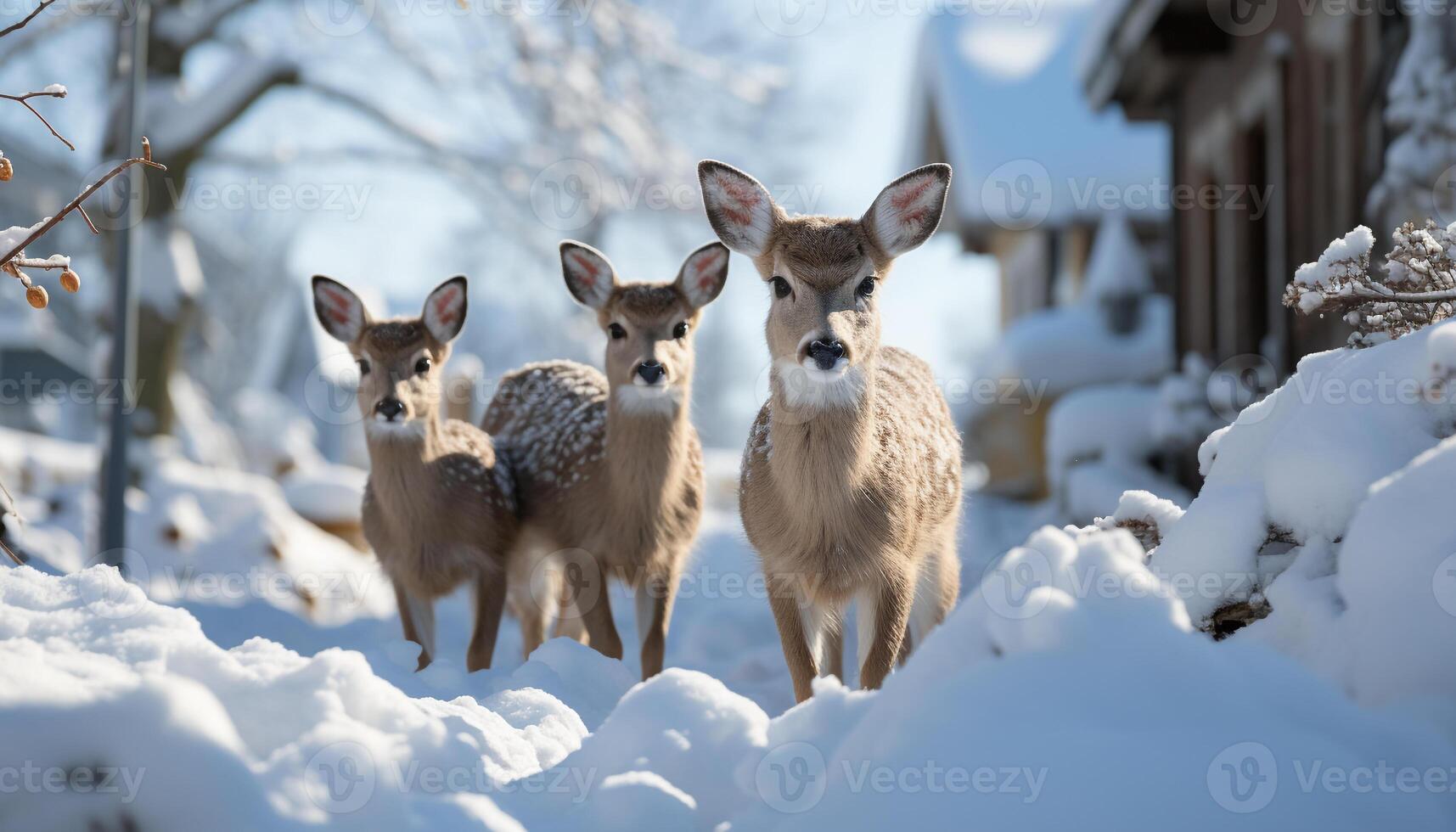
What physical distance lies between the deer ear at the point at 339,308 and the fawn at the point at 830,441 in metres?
2.27

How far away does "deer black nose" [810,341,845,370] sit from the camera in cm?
437

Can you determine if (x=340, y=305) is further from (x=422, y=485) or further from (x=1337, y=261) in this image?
(x=1337, y=261)

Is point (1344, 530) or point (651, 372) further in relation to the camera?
point (651, 372)

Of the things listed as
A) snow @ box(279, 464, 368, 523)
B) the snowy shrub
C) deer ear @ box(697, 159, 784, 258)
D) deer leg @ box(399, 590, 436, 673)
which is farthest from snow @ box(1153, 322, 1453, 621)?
snow @ box(279, 464, 368, 523)

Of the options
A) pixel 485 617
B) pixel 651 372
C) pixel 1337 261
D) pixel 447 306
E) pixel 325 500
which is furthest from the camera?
pixel 325 500

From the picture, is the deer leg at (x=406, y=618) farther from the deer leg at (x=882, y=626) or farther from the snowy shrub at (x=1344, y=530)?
the snowy shrub at (x=1344, y=530)

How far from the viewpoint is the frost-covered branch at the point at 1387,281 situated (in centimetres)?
382

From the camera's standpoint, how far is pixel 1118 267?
51.9ft

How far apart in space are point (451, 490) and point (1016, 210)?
15469mm

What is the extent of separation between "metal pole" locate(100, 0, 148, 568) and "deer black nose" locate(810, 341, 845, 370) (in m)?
6.01

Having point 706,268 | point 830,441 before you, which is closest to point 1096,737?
point 830,441

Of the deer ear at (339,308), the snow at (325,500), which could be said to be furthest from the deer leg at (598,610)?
the snow at (325,500)

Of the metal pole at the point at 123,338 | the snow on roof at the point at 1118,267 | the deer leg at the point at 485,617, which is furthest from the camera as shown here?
the snow on roof at the point at 1118,267

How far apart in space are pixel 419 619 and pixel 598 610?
0.92m
